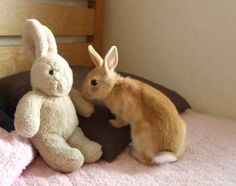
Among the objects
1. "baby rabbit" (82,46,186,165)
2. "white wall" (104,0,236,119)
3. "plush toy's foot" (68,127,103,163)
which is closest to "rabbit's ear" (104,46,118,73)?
"baby rabbit" (82,46,186,165)

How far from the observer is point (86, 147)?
0.99 metres

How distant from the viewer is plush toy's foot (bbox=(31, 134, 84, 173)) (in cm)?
90

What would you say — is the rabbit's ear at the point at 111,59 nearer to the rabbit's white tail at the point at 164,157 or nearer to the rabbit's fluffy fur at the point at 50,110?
the rabbit's fluffy fur at the point at 50,110

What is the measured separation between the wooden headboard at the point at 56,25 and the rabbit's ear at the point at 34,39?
0.29 meters

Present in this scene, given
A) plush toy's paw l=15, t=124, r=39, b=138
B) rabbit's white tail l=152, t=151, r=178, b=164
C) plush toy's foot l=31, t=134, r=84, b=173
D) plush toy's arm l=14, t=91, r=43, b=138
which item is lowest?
rabbit's white tail l=152, t=151, r=178, b=164

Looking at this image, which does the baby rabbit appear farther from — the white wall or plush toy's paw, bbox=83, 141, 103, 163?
the white wall

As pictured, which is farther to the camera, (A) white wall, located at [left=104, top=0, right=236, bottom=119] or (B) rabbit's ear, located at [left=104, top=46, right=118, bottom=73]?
(A) white wall, located at [left=104, top=0, right=236, bottom=119]

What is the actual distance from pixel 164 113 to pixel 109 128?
8.1 inches

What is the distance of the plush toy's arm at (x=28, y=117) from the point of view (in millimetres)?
842

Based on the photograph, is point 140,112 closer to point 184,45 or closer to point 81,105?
point 81,105

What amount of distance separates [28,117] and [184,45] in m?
1.05

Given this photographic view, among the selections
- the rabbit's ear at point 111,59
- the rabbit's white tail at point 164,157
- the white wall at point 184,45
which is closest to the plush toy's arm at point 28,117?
the rabbit's ear at point 111,59

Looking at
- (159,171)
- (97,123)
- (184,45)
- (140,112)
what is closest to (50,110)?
(97,123)

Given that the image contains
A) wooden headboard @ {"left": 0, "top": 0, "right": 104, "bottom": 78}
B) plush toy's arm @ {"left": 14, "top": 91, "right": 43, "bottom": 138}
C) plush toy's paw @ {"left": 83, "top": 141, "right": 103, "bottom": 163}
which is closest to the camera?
plush toy's arm @ {"left": 14, "top": 91, "right": 43, "bottom": 138}
